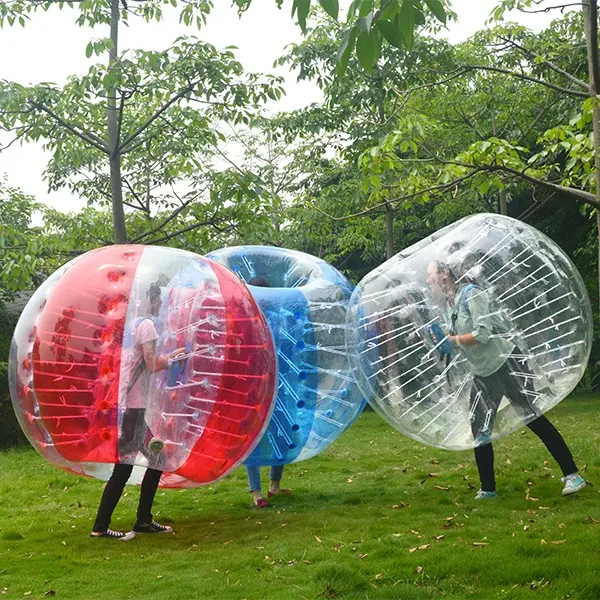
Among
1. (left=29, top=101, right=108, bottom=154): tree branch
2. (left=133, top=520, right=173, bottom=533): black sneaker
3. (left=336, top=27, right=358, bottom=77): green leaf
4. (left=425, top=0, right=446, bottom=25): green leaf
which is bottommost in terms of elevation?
(left=133, top=520, right=173, bottom=533): black sneaker

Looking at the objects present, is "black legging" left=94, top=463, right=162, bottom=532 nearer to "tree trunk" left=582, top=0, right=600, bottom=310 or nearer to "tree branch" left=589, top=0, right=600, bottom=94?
"tree trunk" left=582, top=0, right=600, bottom=310

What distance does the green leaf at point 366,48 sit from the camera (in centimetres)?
332

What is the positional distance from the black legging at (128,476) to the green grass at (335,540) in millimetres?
202

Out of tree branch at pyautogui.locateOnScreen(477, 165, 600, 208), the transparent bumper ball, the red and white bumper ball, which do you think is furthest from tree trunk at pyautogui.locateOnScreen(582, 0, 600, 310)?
the red and white bumper ball

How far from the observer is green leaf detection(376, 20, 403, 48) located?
3.35m

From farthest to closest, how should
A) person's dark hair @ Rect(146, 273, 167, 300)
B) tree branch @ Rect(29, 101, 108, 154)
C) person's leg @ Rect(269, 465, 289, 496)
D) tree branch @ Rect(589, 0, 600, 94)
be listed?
tree branch @ Rect(29, 101, 108, 154), person's leg @ Rect(269, 465, 289, 496), tree branch @ Rect(589, 0, 600, 94), person's dark hair @ Rect(146, 273, 167, 300)

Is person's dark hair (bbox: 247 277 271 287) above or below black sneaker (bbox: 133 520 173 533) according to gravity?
above

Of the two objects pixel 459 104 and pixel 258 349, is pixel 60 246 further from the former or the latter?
pixel 459 104

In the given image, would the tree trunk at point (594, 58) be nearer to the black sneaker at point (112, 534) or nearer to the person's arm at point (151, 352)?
the person's arm at point (151, 352)

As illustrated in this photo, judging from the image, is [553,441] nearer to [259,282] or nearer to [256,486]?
[256,486]

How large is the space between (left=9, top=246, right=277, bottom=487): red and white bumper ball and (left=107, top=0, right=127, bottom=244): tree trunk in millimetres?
3915

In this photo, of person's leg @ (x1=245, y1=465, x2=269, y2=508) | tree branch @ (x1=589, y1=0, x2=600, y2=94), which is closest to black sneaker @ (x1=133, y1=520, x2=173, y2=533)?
person's leg @ (x1=245, y1=465, x2=269, y2=508)

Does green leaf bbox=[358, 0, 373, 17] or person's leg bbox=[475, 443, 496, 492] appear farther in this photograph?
person's leg bbox=[475, 443, 496, 492]

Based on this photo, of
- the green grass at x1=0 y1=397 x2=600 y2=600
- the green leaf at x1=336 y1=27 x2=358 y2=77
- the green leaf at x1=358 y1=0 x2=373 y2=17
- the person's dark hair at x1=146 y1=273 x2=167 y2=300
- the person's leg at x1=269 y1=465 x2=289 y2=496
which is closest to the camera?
the green leaf at x1=336 y1=27 x2=358 y2=77
